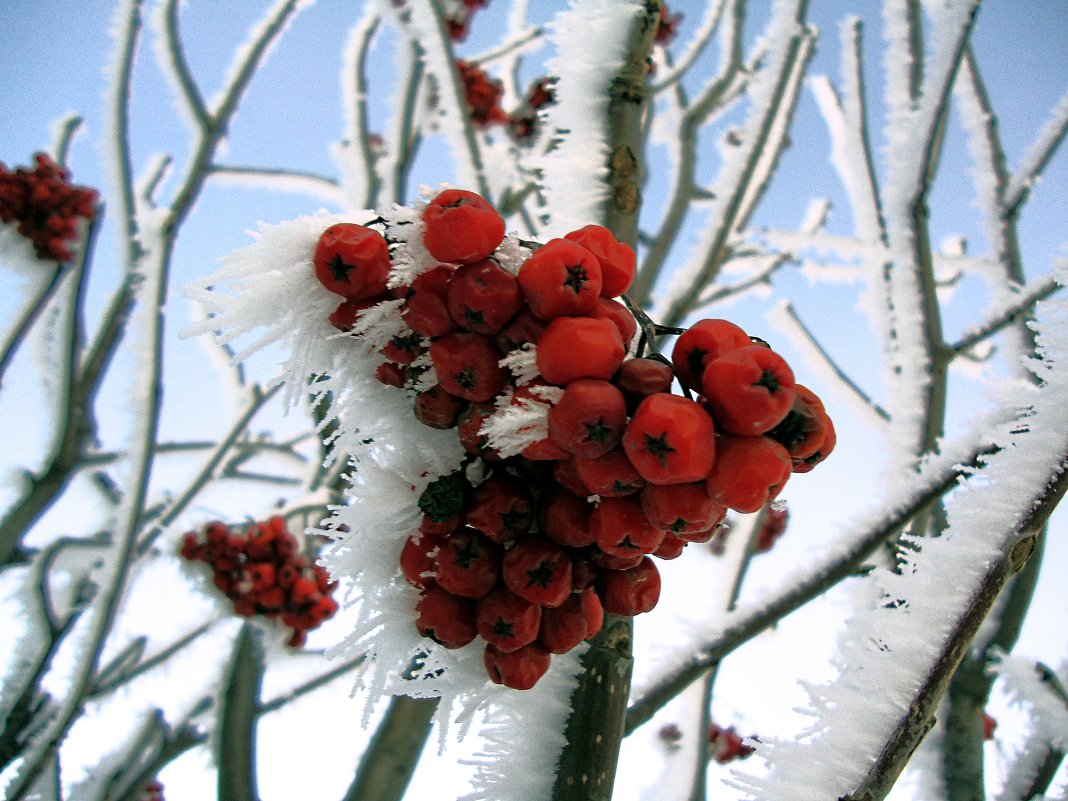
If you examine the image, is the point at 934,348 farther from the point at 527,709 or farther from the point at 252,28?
the point at 252,28

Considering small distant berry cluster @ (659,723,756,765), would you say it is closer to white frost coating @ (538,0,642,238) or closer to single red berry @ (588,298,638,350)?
white frost coating @ (538,0,642,238)

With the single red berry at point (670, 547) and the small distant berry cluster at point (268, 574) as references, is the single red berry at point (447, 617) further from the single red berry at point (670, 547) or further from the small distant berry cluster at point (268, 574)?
the small distant berry cluster at point (268, 574)

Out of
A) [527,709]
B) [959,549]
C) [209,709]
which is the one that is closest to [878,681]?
[959,549]

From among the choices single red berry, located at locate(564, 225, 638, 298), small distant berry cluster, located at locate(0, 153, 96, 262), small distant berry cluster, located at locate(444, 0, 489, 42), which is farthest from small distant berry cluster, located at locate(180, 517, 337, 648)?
small distant berry cluster, located at locate(444, 0, 489, 42)

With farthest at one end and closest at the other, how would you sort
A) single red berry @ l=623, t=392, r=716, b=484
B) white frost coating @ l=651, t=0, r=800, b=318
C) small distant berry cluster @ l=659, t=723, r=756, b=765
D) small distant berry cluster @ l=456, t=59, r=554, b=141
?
small distant berry cluster @ l=659, t=723, r=756, b=765
small distant berry cluster @ l=456, t=59, r=554, b=141
white frost coating @ l=651, t=0, r=800, b=318
single red berry @ l=623, t=392, r=716, b=484

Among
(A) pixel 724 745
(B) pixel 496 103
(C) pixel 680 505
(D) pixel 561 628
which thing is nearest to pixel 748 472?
(C) pixel 680 505

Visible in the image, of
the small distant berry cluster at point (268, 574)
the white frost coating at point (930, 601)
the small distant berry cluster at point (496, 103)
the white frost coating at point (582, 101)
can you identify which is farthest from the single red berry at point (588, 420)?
the small distant berry cluster at point (496, 103)

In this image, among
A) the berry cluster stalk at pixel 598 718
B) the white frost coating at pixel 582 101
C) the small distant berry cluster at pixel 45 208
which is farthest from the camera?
the small distant berry cluster at pixel 45 208

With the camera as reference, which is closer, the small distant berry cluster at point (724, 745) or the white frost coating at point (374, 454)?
the white frost coating at point (374, 454)
